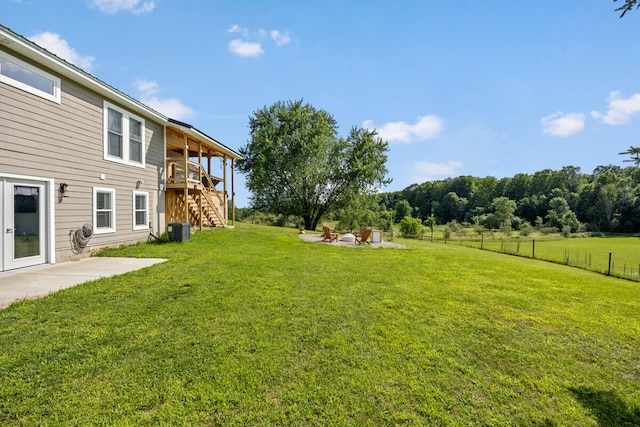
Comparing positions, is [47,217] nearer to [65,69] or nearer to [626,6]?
[65,69]

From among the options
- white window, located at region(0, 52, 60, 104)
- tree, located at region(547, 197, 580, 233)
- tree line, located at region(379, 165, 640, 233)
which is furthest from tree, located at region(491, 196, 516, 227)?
white window, located at region(0, 52, 60, 104)

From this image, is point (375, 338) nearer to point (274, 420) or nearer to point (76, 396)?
point (274, 420)

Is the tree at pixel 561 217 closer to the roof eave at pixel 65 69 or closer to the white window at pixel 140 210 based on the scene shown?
the white window at pixel 140 210

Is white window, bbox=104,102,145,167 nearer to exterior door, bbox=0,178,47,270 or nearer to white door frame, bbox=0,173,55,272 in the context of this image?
white door frame, bbox=0,173,55,272

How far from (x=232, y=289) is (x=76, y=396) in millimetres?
2779

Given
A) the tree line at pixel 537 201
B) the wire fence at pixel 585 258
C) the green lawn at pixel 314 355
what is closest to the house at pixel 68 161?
the green lawn at pixel 314 355

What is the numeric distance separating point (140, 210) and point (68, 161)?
2.97 meters

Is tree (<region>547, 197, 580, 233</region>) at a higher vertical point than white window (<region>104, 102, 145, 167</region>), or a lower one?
lower

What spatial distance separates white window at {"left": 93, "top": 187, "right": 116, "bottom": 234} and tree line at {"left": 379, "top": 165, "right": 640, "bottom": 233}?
131ft

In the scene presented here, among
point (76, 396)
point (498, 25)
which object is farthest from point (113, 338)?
point (498, 25)

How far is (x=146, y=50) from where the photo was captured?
10031mm

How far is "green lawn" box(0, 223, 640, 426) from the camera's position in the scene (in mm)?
2223

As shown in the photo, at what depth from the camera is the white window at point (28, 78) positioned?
5.93 meters

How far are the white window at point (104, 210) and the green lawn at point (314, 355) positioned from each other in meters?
3.86
